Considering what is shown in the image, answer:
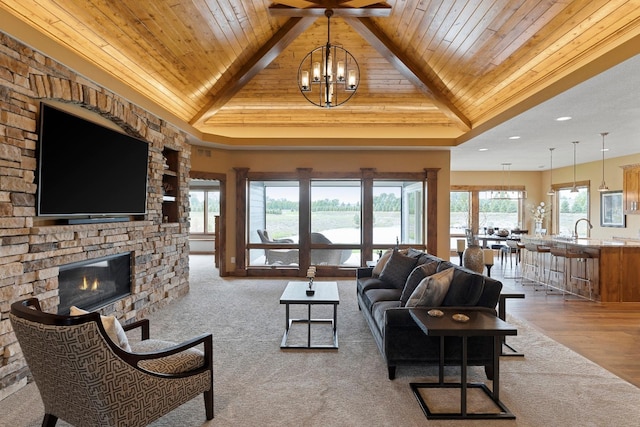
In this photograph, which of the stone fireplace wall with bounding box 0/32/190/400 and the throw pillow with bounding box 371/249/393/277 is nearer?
the stone fireplace wall with bounding box 0/32/190/400

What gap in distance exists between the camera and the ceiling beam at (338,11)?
4.34 meters

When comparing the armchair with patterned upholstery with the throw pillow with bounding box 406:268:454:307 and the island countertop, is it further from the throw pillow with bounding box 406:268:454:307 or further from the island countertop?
the island countertop

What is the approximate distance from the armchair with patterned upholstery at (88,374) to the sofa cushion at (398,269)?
2.83 m

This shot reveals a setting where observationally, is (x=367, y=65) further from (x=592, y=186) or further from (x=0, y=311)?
(x=592, y=186)

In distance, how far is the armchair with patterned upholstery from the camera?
173 centimetres

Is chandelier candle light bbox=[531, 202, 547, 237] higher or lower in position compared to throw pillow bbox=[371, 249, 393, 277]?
higher

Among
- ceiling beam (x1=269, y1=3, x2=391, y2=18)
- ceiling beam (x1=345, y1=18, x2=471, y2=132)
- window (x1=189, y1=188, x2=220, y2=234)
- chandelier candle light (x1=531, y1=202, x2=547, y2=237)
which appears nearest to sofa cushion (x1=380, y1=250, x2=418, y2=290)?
ceiling beam (x1=345, y1=18, x2=471, y2=132)

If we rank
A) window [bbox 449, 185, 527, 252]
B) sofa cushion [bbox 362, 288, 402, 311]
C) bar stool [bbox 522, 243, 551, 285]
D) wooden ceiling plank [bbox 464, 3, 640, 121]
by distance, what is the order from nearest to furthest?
wooden ceiling plank [bbox 464, 3, 640, 121] → sofa cushion [bbox 362, 288, 402, 311] → bar stool [bbox 522, 243, 551, 285] → window [bbox 449, 185, 527, 252]

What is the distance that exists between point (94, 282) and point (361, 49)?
188 inches

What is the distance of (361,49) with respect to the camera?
5492mm

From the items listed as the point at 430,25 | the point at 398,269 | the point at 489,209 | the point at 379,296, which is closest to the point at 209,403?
the point at 379,296

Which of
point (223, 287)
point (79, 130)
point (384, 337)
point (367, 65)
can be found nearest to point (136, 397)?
point (384, 337)

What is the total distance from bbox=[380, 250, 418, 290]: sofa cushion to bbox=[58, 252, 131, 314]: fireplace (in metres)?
3.25

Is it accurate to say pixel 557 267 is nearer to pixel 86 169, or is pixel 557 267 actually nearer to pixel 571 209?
pixel 571 209
